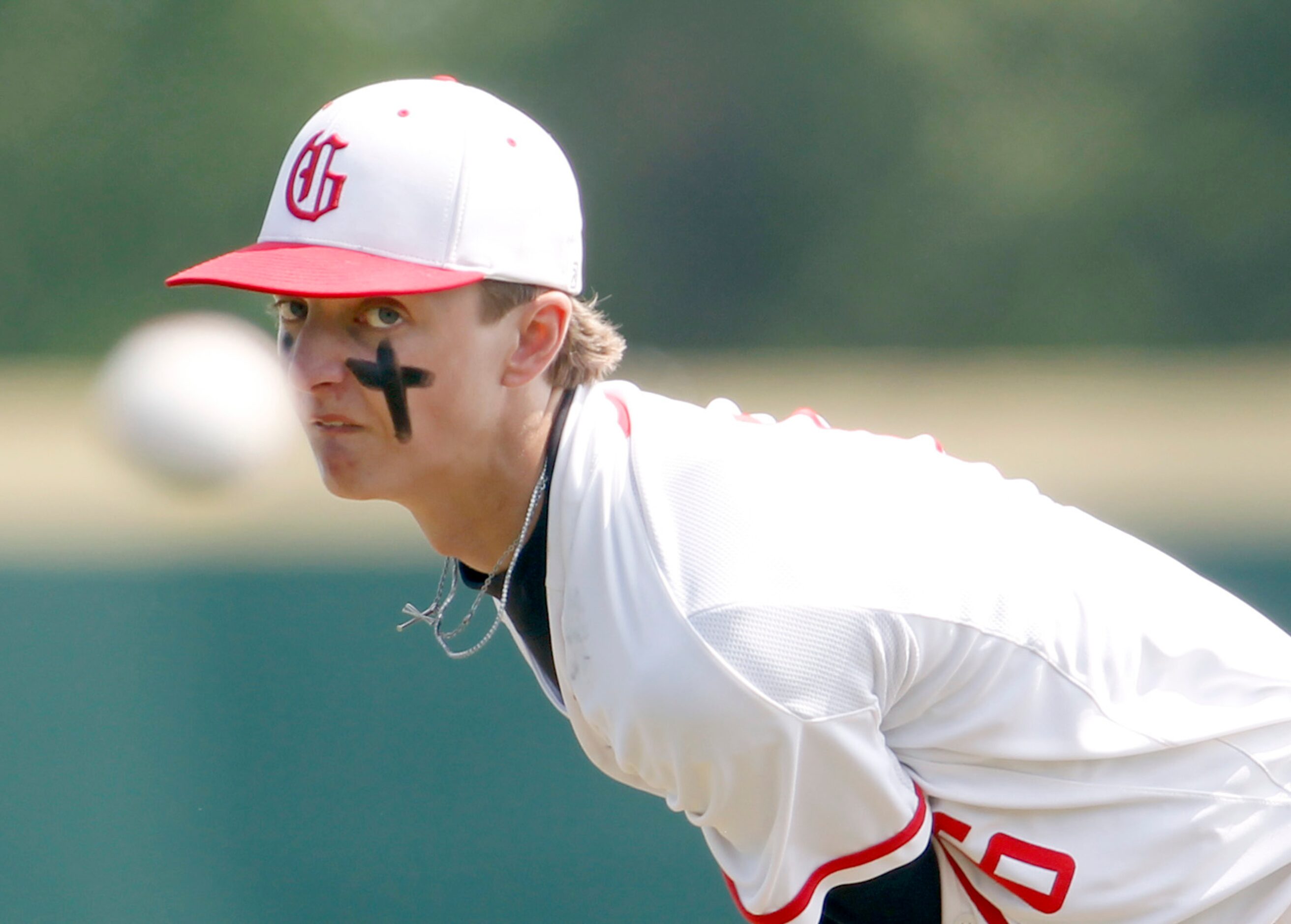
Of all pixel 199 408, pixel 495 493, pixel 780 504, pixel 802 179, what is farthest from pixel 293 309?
pixel 802 179

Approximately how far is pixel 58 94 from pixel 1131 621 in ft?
38.4

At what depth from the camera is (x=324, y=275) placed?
1925 mm

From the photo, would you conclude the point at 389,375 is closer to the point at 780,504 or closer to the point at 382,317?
the point at 382,317

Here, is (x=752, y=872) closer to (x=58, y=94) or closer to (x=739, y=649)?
(x=739, y=649)

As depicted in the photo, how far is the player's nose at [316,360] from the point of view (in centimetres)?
204

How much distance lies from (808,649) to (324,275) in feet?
2.47

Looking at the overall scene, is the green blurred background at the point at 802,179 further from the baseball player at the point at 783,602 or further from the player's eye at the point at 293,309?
the player's eye at the point at 293,309

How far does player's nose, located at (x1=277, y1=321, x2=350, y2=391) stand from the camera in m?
2.04

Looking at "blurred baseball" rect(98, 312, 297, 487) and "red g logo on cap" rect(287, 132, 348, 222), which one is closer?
"red g logo on cap" rect(287, 132, 348, 222)

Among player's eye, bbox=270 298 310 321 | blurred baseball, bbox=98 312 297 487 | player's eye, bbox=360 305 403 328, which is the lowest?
blurred baseball, bbox=98 312 297 487

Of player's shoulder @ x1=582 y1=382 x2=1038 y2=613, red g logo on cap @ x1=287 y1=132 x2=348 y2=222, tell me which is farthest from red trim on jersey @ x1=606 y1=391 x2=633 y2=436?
red g logo on cap @ x1=287 y1=132 x2=348 y2=222

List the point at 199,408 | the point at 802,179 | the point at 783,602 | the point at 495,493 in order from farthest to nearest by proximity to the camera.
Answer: the point at 802,179 → the point at 199,408 → the point at 495,493 → the point at 783,602

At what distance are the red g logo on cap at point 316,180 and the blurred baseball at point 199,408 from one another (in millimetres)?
2300

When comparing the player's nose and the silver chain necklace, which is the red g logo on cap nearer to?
the player's nose
